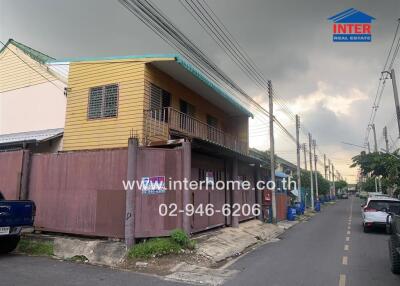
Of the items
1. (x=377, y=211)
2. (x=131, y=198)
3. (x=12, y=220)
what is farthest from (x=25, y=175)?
(x=377, y=211)

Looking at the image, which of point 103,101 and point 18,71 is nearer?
point 103,101

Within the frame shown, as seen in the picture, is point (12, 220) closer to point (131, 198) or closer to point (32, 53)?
point (131, 198)

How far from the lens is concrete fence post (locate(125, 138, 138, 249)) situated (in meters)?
10.3

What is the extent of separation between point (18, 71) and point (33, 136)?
4.76 meters

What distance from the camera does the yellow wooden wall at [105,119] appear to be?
13875 mm

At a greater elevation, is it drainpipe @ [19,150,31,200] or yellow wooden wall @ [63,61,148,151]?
yellow wooden wall @ [63,61,148,151]

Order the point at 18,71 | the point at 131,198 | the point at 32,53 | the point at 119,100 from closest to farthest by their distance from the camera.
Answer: the point at 131,198 < the point at 119,100 < the point at 32,53 < the point at 18,71

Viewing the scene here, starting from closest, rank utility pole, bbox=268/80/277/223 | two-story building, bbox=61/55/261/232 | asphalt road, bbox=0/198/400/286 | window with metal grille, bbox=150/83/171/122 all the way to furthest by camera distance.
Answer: asphalt road, bbox=0/198/400/286, two-story building, bbox=61/55/261/232, window with metal grille, bbox=150/83/171/122, utility pole, bbox=268/80/277/223

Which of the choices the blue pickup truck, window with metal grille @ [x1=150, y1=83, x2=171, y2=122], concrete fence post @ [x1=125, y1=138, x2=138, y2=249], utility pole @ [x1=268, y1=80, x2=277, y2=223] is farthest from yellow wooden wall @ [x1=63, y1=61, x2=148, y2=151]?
utility pole @ [x1=268, y1=80, x2=277, y2=223]

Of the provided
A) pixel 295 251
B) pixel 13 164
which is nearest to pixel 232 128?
pixel 295 251

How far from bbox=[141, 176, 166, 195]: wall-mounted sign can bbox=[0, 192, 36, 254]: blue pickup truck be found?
3.26 meters

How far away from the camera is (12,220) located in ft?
32.2

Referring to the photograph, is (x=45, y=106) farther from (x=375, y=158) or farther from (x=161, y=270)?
(x=375, y=158)

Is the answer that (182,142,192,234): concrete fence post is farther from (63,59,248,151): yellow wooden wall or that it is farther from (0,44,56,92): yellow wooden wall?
(0,44,56,92): yellow wooden wall
